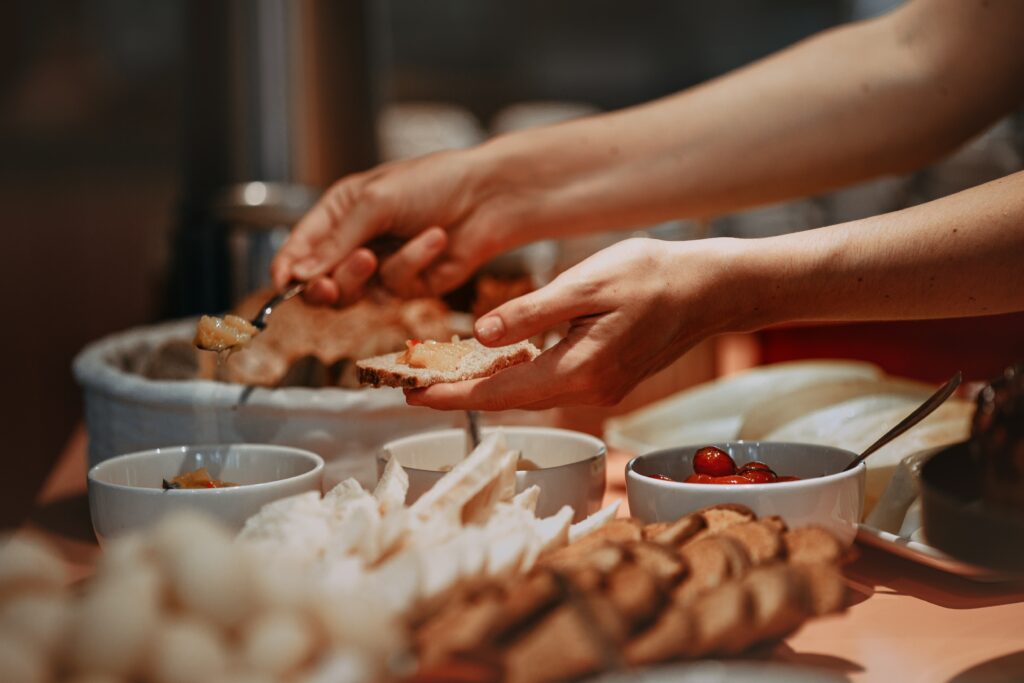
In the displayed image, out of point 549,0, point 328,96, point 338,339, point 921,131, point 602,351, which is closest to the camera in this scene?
point 602,351

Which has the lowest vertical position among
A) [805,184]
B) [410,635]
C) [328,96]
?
[410,635]

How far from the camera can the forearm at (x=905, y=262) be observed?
29.4 inches

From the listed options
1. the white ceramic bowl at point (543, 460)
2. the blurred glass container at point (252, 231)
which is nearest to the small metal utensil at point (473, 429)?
the white ceramic bowl at point (543, 460)

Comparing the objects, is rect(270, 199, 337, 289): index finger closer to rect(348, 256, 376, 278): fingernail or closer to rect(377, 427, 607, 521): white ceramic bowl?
rect(348, 256, 376, 278): fingernail

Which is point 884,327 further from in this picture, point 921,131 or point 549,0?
point 549,0

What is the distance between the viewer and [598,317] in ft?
2.43

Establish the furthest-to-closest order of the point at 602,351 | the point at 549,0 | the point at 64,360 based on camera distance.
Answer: the point at 549,0 → the point at 64,360 → the point at 602,351

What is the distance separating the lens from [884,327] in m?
1.87

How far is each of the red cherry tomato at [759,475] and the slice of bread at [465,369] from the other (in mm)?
180

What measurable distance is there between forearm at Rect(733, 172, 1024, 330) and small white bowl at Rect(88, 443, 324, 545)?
1.24 feet

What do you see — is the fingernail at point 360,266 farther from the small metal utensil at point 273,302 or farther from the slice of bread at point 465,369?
the slice of bread at point 465,369

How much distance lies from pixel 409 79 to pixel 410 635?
2672 millimetres

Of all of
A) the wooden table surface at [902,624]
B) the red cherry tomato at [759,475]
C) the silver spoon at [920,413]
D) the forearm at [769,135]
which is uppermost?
the forearm at [769,135]

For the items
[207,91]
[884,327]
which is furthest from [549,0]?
[884,327]
